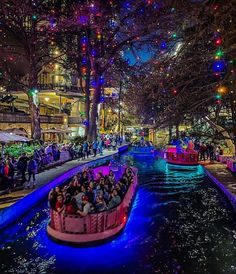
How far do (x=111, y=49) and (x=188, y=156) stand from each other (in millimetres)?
13630

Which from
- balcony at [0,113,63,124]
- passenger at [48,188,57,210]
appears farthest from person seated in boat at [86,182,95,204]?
balcony at [0,113,63,124]

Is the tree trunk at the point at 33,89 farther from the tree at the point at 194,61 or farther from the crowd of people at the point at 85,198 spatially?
the crowd of people at the point at 85,198

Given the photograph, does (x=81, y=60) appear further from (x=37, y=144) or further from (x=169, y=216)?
(x=169, y=216)

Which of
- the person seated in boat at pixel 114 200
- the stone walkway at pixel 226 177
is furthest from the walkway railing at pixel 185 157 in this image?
the person seated in boat at pixel 114 200

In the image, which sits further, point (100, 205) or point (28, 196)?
point (28, 196)

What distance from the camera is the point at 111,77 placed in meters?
45.3

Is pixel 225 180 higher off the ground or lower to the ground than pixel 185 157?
lower

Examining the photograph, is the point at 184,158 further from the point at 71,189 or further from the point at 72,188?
the point at 71,189

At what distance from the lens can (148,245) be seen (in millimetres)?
11180

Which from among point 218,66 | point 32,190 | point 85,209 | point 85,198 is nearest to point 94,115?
point 32,190

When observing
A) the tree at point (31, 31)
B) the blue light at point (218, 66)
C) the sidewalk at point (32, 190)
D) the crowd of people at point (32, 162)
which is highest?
the tree at point (31, 31)

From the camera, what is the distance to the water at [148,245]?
31.1ft

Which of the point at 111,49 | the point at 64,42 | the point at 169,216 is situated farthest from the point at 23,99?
the point at 169,216

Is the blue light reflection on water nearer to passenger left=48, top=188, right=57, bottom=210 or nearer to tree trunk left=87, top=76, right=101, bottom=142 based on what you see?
passenger left=48, top=188, right=57, bottom=210
